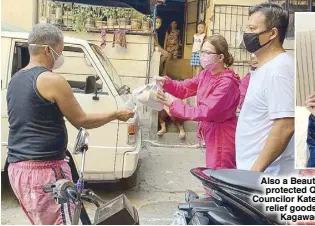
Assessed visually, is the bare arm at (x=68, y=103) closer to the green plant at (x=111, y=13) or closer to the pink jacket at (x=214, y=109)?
the pink jacket at (x=214, y=109)

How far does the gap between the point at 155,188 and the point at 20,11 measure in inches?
182

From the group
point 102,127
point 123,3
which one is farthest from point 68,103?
point 123,3

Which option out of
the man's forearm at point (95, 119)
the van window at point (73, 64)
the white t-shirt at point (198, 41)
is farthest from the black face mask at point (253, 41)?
the white t-shirt at point (198, 41)

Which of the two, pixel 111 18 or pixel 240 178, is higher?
pixel 111 18

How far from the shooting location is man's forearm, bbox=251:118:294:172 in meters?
2.26

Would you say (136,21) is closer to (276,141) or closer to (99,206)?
(99,206)

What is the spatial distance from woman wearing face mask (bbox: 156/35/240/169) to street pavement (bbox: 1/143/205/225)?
146 cm

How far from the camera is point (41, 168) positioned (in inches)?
106

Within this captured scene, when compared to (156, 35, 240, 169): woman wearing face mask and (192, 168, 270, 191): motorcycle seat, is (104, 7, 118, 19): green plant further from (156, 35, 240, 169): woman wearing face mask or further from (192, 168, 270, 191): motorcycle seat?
(192, 168, 270, 191): motorcycle seat

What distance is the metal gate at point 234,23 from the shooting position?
8.43 m

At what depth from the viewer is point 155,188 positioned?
18.5 ft

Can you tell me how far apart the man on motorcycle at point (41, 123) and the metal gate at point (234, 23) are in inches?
238

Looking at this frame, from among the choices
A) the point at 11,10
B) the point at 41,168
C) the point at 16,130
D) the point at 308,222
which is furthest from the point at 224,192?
the point at 11,10

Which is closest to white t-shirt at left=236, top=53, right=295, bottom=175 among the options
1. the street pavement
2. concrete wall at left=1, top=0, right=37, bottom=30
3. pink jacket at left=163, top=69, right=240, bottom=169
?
pink jacket at left=163, top=69, right=240, bottom=169
